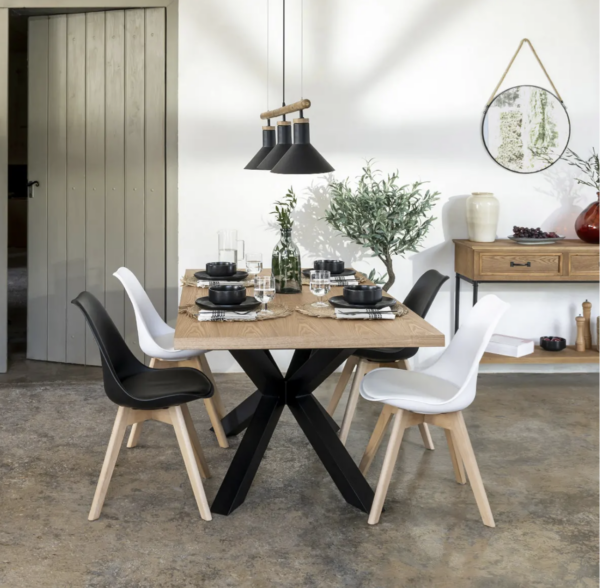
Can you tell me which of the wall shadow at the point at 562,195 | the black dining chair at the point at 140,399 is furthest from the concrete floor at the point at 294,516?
the wall shadow at the point at 562,195

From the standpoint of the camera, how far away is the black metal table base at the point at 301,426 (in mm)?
2953

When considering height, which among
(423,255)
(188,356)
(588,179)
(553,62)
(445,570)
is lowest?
(445,570)

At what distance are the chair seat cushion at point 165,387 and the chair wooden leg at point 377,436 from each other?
70 cm

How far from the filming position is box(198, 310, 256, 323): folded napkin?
112 inches

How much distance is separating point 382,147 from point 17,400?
2.81 metres

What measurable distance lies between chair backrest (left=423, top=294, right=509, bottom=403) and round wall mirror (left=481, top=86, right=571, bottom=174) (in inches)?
90.6

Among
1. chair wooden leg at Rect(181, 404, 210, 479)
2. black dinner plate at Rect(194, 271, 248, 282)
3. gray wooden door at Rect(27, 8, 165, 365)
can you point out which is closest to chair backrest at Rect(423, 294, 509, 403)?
chair wooden leg at Rect(181, 404, 210, 479)

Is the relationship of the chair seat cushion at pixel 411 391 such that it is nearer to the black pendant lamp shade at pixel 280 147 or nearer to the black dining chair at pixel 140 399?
the black dining chair at pixel 140 399

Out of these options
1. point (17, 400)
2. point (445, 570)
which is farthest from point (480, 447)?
point (17, 400)

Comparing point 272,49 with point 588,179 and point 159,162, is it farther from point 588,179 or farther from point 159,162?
point 588,179

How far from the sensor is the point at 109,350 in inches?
120

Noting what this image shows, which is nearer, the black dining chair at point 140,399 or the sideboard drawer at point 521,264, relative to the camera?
the black dining chair at point 140,399

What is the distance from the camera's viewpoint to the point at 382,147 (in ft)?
16.6

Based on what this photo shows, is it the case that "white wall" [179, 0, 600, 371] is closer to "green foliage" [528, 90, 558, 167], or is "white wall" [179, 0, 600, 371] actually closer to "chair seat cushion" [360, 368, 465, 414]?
"green foliage" [528, 90, 558, 167]
